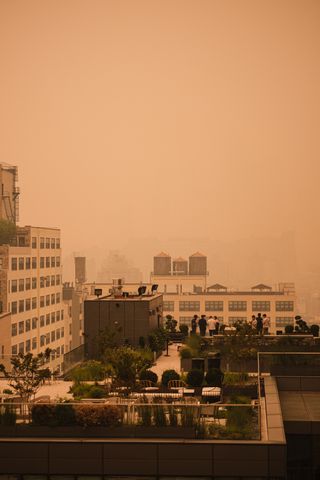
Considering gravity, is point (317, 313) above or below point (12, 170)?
below

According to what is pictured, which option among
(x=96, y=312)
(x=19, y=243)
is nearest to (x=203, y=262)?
(x=19, y=243)

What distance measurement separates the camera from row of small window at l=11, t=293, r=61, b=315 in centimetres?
9156

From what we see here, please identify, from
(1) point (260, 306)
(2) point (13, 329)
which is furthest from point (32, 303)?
(1) point (260, 306)

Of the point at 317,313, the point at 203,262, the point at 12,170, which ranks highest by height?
the point at 12,170

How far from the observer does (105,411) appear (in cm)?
1853

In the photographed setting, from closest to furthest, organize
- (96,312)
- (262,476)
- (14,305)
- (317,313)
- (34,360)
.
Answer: (262,476)
(34,360)
(96,312)
(14,305)
(317,313)

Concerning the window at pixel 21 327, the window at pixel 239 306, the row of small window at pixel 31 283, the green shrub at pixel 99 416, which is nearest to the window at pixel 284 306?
the window at pixel 239 306

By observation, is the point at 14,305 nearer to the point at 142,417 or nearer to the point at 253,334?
the point at 253,334

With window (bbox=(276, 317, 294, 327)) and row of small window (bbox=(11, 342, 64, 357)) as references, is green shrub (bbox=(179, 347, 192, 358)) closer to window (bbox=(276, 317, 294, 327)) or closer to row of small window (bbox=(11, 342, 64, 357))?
row of small window (bbox=(11, 342, 64, 357))

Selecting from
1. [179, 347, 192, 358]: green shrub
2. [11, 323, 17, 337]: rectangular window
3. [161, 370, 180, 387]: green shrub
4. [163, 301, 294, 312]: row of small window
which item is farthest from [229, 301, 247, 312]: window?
[161, 370, 180, 387]: green shrub

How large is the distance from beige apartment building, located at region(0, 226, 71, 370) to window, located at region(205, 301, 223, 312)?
3028 centimetres

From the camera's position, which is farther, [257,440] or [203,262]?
[203,262]

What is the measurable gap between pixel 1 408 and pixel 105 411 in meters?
2.46

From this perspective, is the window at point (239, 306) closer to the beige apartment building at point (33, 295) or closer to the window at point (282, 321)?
the window at point (282, 321)
